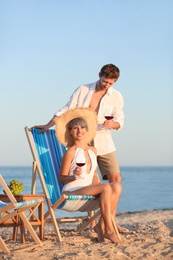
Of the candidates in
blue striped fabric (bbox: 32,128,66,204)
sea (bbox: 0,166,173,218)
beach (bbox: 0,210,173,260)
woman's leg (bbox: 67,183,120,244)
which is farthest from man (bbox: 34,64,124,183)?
sea (bbox: 0,166,173,218)

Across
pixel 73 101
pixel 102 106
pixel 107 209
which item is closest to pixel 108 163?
pixel 102 106

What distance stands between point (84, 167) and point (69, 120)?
1.63ft

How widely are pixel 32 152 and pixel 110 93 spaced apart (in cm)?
98

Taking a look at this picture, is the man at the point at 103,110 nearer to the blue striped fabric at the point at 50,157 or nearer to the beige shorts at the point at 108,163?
the beige shorts at the point at 108,163

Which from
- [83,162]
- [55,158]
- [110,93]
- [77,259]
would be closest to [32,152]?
[55,158]

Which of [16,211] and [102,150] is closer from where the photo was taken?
[16,211]

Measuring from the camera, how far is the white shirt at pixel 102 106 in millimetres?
5574

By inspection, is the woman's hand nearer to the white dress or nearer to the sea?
the white dress

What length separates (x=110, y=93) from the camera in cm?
557

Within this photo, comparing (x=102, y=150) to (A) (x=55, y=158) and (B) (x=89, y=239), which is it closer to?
(A) (x=55, y=158)

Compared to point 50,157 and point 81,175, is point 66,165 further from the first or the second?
point 50,157

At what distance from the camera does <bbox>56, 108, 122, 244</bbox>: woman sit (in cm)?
477

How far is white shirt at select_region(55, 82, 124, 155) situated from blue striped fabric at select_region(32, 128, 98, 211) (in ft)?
0.91

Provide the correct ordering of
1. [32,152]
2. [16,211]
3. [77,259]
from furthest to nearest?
[32,152] → [16,211] → [77,259]
